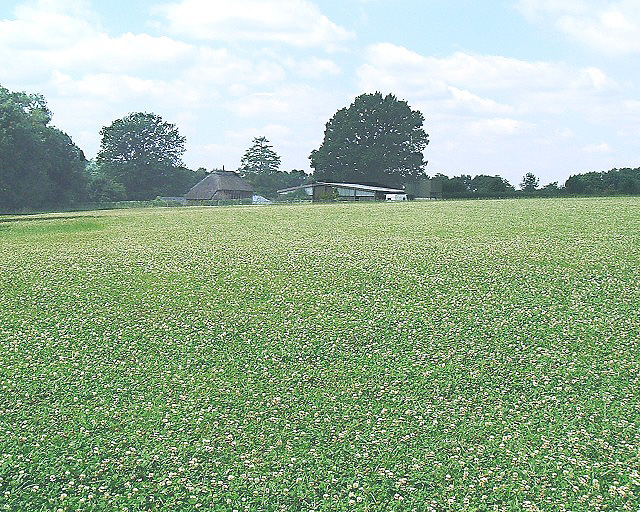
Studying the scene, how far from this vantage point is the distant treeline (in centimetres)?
5331

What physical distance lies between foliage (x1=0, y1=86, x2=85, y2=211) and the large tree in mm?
38851

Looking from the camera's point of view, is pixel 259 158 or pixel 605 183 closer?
pixel 605 183

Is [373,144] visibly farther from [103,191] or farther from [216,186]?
[103,191]

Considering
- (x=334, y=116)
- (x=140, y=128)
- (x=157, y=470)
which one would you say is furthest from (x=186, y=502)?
(x=140, y=128)

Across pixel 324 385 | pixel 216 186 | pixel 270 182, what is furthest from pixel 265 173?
pixel 324 385

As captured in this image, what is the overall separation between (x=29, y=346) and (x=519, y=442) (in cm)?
740

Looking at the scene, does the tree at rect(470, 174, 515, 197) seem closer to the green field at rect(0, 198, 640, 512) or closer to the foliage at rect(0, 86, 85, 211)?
the green field at rect(0, 198, 640, 512)

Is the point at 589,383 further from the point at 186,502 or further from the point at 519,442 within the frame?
the point at 186,502

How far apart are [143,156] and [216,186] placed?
94.4 feet

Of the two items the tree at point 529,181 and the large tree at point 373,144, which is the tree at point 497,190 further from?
the large tree at point 373,144

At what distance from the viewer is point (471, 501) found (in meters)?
6.40

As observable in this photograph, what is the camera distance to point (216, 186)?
3659 inches

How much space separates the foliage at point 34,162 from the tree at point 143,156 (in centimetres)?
2342

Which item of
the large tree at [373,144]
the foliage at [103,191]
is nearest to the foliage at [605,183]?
the large tree at [373,144]
